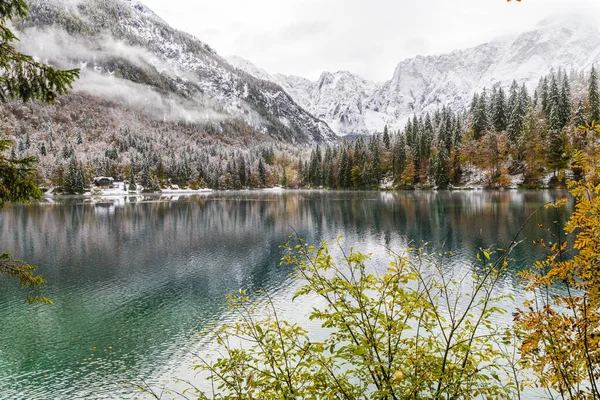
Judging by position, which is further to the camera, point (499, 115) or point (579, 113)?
point (499, 115)

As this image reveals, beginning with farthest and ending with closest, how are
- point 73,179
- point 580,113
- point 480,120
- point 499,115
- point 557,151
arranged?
point 73,179 < point 480,120 < point 499,115 < point 557,151 < point 580,113

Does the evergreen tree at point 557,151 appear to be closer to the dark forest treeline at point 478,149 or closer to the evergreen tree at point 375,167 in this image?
the dark forest treeline at point 478,149

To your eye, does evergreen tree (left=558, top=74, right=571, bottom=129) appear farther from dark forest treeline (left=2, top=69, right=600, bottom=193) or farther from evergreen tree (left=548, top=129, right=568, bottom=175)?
evergreen tree (left=548, top=129, right=568, bottom=175)

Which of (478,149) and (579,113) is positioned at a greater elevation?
(579,113)

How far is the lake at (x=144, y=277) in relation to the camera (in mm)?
12906

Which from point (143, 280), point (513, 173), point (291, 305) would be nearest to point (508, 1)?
point (291, 305)

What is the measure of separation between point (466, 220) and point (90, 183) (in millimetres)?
174659

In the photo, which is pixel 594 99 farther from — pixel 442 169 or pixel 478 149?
pixel 442 169

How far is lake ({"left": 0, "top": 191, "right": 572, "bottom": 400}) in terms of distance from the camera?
12.9 metres

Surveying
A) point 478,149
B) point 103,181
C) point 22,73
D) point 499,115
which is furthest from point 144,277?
point 103,181

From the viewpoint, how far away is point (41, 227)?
46750 millimetres

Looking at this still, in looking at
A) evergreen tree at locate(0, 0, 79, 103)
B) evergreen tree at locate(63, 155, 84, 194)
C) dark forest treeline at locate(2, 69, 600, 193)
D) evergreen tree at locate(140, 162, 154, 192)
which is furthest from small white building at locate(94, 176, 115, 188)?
evergreen tree at locate(0, 0, 79, 103)

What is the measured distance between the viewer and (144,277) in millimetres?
24688

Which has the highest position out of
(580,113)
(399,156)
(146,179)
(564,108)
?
(564,108)
